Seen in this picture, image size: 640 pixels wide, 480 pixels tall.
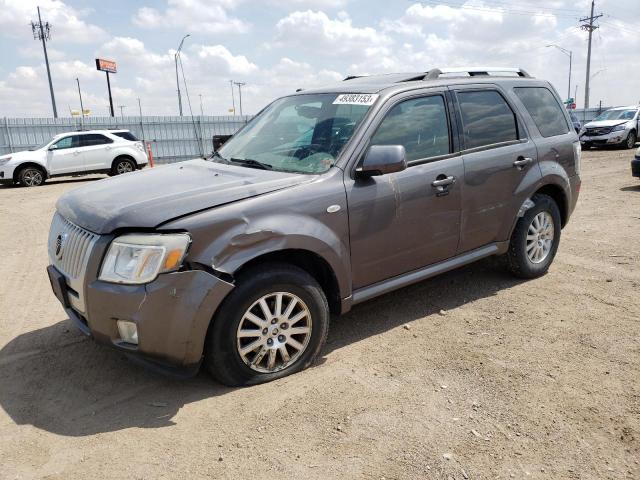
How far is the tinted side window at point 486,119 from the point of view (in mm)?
4461

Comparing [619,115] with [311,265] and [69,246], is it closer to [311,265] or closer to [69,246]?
[311,265]

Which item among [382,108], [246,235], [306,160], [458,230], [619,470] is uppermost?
[382,108]

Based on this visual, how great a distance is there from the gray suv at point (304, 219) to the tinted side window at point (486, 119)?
0.01 metres

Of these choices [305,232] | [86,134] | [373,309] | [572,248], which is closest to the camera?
[305,232]

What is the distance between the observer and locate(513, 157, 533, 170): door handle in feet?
15.6

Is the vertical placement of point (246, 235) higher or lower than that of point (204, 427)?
higher

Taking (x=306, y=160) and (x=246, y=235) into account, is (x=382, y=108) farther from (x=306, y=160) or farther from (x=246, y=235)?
(x=246, y=235)

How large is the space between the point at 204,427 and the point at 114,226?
1.25m

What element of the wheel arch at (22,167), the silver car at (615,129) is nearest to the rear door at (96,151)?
the wheel arch at (22,167)

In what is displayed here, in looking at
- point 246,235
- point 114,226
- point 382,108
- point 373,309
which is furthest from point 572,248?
point 114,226

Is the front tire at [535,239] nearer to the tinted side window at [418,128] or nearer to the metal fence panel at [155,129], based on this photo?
the tinted side window at [418,128]

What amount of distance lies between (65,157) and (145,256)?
50.2ft

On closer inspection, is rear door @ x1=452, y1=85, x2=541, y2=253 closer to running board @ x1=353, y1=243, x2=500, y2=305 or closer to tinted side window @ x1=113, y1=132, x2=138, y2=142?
running board @ x1=353, y1=243, x2=500, y2=305

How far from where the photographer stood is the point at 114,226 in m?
3.04
